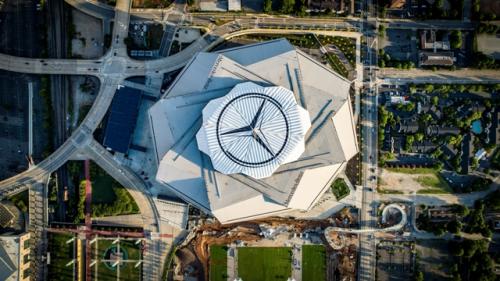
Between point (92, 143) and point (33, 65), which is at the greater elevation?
point (33, 65)

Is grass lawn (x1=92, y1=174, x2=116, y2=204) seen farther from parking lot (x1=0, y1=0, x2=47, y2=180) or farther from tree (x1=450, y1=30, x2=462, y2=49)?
tree (x1=450, y1=30, x2=462, y2=49)

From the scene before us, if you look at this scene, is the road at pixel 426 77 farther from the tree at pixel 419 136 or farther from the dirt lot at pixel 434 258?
the dirt lot at pixel 434 258

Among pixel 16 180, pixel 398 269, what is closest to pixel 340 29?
pixel 398 269

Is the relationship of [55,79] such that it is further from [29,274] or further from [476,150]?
[476,150]

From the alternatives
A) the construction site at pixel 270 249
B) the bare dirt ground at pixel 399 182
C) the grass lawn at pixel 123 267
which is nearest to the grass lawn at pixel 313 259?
the construction site at pixel 270 249

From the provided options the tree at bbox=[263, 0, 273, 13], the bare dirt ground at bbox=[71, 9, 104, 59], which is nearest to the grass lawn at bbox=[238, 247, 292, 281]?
the tree at bbox=[263, 0, 273, 13]

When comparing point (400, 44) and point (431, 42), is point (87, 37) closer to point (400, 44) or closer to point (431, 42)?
point (400, 44)
